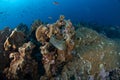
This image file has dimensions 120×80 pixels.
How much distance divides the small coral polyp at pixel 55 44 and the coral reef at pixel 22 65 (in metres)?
0.44

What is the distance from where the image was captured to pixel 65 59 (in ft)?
23.3

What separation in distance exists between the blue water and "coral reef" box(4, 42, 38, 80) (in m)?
31.3

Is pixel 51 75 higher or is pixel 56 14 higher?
pixel 56 14

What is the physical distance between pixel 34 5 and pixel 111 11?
15.3m

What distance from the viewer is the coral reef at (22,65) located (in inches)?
244

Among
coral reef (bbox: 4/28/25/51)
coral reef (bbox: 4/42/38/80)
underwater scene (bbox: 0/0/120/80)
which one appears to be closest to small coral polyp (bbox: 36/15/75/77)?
underwater scene (bbox: 0/0/120/80)

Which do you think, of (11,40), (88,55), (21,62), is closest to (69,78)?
(88,55)

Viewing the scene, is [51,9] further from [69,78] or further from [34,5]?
[69,78]

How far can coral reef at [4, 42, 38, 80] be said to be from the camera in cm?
619

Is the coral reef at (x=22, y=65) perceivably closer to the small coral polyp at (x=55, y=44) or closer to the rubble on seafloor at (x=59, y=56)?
the rubble on seafloor at (x=59, y=56)

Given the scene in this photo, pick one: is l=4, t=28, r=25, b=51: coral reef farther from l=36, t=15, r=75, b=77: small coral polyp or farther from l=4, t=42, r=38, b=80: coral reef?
l=36, t=15, r=75, b=77: small coral polyp

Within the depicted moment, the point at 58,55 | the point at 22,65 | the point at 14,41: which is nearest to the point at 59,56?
the point at 58,55

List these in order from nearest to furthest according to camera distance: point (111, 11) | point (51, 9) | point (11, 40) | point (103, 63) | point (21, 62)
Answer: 1. point (21, 62)
2. point (11, 40)
3. point (103, 63)
4. point (111, 11)
5. point (51, 9)

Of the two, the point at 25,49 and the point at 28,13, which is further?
the point at 28,13
